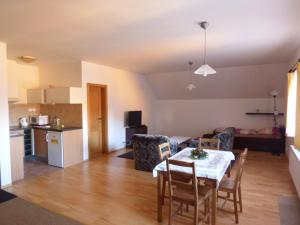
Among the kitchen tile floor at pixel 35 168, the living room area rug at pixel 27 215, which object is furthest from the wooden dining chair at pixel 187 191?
the kitchen tile floor at pixel 35 168

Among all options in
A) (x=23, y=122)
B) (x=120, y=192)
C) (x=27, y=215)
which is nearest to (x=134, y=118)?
(x=23, y=122)

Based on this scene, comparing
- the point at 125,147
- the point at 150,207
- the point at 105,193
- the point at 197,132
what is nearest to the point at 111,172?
the point at 105,193

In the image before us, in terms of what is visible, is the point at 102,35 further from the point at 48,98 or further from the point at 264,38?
the point at 48,98

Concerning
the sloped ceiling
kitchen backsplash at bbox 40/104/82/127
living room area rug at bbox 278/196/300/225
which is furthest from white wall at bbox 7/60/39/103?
living room area rug at bbox 278/196/300/225

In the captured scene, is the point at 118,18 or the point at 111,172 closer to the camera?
the point at 118,18

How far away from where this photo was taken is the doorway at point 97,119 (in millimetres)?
5926

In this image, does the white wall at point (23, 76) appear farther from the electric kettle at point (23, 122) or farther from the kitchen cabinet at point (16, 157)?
the kitchen cabinet at point (16, 157)

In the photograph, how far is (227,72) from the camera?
21.4 ft

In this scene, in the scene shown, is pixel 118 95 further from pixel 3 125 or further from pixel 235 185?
pixel 235 185

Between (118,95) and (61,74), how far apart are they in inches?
68.5

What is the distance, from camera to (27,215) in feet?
9.53

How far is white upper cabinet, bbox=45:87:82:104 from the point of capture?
5.10 m

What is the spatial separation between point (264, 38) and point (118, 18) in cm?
244

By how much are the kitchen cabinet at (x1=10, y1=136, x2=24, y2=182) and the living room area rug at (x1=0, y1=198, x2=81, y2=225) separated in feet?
3.04
